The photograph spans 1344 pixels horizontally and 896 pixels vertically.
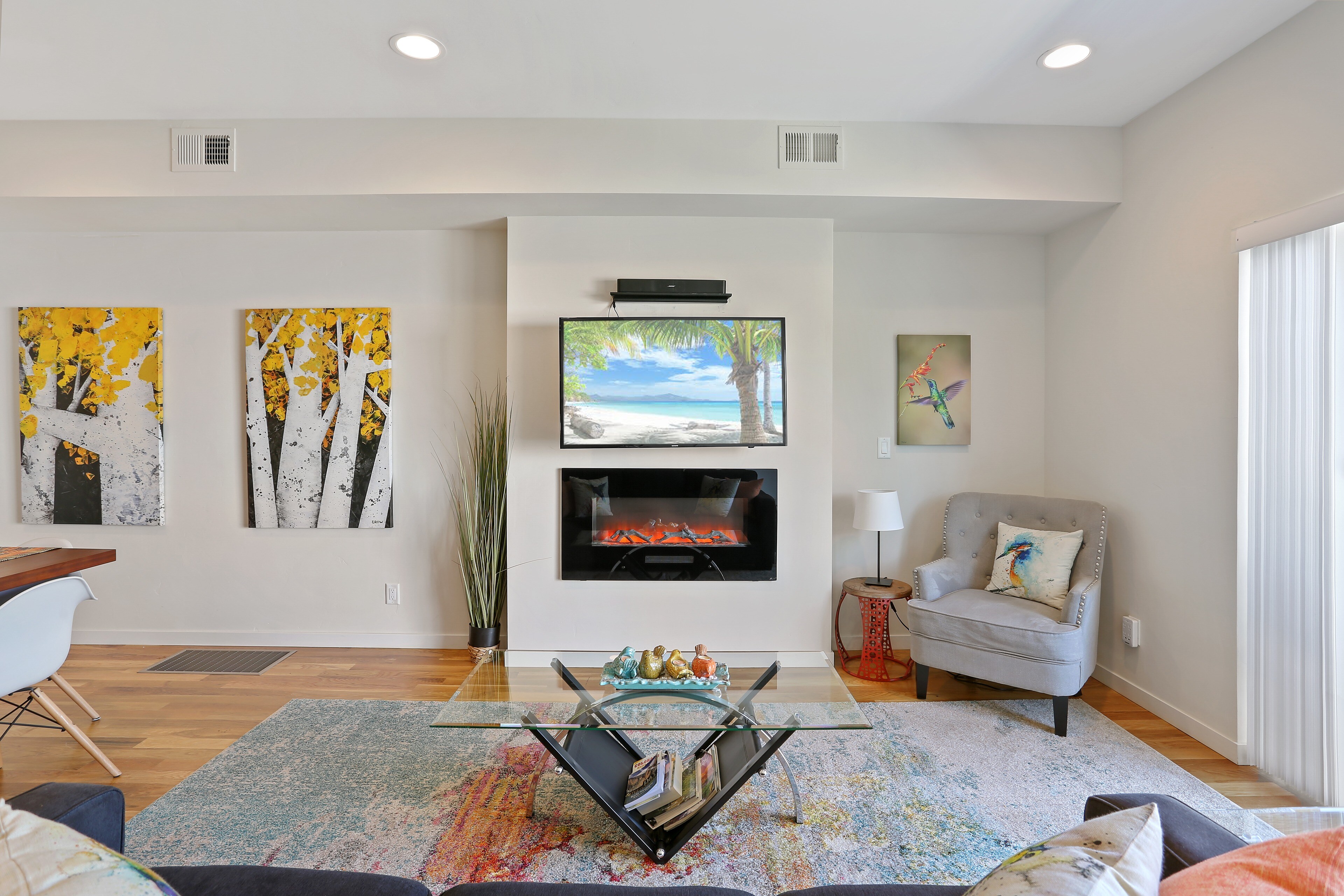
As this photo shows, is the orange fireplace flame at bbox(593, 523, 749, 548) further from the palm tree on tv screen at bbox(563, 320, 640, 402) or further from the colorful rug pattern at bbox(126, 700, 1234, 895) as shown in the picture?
the colorful rug pattern at bbox(126, 700, 1234, 895)

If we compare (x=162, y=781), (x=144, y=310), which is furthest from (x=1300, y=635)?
(x=144, y=310)

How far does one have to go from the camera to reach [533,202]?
3.15m

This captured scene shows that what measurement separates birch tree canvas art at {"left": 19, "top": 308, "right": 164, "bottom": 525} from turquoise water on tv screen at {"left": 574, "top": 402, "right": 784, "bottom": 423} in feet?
8.40

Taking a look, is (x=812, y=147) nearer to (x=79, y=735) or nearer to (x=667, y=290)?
(x=667, y=290)

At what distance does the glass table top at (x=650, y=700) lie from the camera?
1.82 meters

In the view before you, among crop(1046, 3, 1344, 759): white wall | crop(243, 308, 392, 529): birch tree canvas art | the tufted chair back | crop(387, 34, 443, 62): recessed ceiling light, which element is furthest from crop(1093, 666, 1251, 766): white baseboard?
crop(387, 34, 443, 62): recessed ceiling light

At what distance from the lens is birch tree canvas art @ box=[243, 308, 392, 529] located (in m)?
3.64

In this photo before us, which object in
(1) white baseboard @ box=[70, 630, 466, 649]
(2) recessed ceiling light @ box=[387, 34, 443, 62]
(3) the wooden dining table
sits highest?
(2) recessed ceiling light @ box=[387, 34, 443, 62]

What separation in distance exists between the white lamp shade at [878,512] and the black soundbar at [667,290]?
1.27 m

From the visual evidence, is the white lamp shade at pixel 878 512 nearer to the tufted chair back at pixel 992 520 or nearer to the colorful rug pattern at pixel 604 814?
the tufted chair back at pixel 992 520

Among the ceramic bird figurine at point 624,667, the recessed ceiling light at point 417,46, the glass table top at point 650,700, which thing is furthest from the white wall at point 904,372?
the recessed ceiling light at point 417,46

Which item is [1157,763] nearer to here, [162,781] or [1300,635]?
[1300,635]

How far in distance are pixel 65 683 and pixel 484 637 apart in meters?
1.70

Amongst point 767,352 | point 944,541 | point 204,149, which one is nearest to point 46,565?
point 204,149
